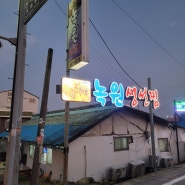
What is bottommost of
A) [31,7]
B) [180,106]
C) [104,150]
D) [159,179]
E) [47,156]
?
[159,179]

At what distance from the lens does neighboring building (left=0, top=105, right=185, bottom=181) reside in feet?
46.4

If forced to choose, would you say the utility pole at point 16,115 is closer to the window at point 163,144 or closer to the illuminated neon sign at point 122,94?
the illuminated neon sign at point 122,94

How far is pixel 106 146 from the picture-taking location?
52.1 ft

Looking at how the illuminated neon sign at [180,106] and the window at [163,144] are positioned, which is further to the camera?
the illuminated neon sign at [180,106]

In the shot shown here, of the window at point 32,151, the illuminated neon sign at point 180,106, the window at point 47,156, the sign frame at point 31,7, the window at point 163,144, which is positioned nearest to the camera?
the sign frame at point 31,7

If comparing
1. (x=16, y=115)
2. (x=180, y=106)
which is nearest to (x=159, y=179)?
(x=16, y=115)

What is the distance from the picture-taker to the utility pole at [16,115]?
7324mm

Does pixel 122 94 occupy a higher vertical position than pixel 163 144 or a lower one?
higher

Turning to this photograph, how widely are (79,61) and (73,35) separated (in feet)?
4.73

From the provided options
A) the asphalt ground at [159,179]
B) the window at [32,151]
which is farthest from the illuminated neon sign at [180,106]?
the window at [32,151]

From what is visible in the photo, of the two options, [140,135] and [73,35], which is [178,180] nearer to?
[140,135]

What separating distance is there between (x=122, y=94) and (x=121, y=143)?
139 inches

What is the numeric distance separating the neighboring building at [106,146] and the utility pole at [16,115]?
5.19 metres

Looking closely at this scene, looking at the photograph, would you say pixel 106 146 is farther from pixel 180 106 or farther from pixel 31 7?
pixel 180 106
